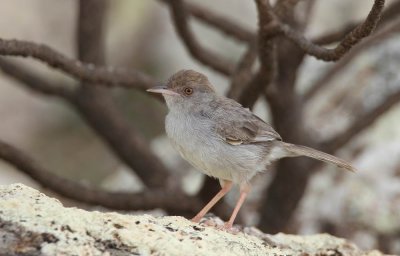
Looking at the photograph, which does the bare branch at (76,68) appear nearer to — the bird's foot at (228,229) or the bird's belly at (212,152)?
the bird's belly at (212,152)

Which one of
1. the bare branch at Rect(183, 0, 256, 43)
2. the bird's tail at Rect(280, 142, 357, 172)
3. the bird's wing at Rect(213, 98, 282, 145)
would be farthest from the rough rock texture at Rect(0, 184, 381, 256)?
the bare branch at Rect(183, 0, 256, 43)

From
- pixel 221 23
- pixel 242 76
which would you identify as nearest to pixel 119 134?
pixel 221 23

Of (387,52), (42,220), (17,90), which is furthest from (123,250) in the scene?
(17,90)

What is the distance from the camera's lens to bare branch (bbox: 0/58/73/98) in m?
8.19

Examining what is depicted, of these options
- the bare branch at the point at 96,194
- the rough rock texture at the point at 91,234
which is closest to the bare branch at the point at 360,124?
the bare branch at the point at 96,194

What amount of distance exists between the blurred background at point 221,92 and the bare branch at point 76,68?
142 centimetres

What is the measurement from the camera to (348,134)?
7.77 m

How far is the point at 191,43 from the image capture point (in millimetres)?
7703

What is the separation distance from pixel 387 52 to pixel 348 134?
109 inches

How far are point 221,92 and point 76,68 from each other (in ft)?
16.8

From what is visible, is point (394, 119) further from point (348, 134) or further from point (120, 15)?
point (120, 15)

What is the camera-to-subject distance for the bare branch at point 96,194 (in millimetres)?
6664

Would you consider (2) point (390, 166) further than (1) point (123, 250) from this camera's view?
Yes

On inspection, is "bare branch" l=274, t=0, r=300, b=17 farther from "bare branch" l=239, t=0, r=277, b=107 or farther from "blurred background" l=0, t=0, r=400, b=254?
"blurred background" l=0, t=0, r=400, b=254
